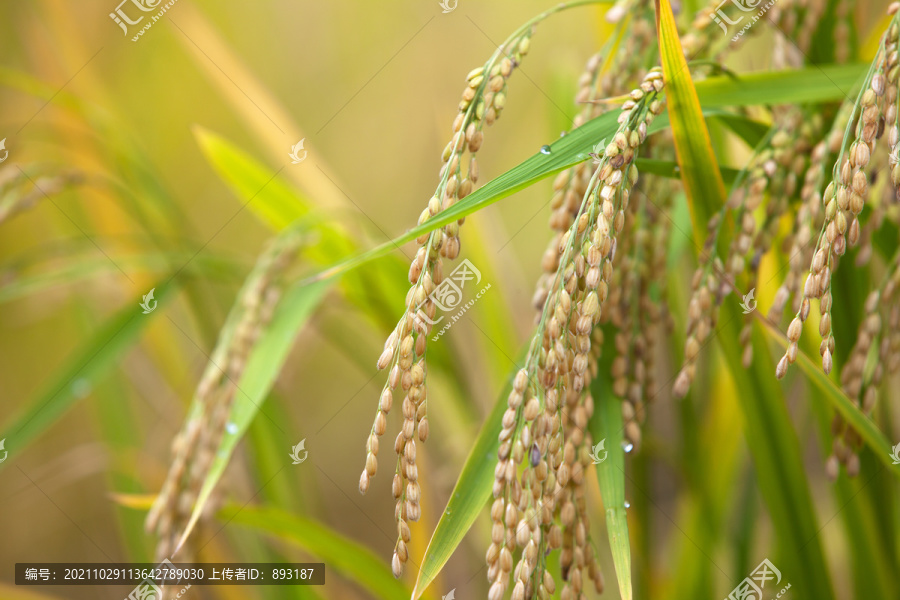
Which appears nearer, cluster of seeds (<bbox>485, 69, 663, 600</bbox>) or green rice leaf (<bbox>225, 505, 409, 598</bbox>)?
cluster of seeds (<bbox>485, 69, 663, 600</bbox>)

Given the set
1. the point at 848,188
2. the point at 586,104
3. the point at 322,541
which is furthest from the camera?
the point at 322,541

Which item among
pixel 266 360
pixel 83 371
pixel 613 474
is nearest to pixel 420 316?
pixel 613 474

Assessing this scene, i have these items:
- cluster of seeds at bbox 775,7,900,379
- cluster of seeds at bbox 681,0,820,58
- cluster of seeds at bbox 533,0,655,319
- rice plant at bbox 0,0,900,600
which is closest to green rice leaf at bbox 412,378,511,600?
rice plant at bbox 0,0,900,600

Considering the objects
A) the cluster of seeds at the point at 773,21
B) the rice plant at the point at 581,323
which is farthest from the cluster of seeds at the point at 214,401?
the cluster of seeds at the point at 773,21

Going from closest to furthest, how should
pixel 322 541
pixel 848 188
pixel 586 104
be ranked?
pixel 848 188, pixel 586 104, pixel 322 541

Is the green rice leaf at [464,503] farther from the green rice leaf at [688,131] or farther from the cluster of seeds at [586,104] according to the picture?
the green rice leaf at [688,131]

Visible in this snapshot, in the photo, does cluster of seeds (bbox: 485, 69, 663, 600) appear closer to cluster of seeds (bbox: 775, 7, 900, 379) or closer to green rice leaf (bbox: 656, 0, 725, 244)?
green rice leaf (bbox: 656, 0, 725, 244)

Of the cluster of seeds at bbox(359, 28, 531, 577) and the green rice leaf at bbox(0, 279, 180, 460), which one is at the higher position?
the green rice leaf at bbox(0, 279, 180, 460)

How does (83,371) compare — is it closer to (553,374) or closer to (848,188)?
(553,374)
